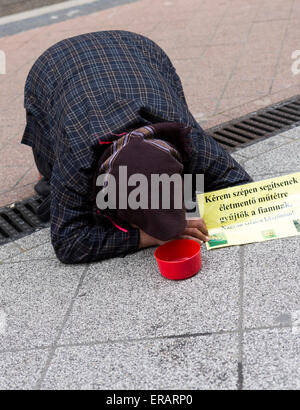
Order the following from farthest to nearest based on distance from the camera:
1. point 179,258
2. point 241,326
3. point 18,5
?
point 18,5
point 179,258
point 241,326

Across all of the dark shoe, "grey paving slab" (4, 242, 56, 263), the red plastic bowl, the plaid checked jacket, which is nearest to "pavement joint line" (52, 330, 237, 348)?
the red plastic bowl

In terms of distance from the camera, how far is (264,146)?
4.02m

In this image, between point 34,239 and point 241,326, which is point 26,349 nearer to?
point 241,326

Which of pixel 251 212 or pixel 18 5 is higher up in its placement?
pixel 251 212

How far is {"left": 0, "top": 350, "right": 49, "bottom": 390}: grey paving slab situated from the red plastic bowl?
68 centimetres

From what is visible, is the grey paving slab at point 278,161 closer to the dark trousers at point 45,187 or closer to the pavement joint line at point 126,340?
the dark trousers at point 45,187

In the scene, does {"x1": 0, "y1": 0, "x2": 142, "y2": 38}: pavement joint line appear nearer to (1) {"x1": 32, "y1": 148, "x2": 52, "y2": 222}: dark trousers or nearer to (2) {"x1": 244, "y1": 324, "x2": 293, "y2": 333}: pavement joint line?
(1) {"x1": 32, "y1": 148, "x2": 52, "y2": 222}: dark trousers

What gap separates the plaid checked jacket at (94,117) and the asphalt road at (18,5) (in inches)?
296

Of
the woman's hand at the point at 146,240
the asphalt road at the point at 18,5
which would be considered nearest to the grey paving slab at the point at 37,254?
the woman's hand at the point at 146,240

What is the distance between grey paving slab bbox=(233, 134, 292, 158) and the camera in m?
3.95

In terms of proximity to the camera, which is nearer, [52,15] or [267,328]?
[267,328]

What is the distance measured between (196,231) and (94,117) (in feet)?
2.51

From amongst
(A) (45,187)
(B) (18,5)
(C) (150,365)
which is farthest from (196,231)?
(B) (18,5)
